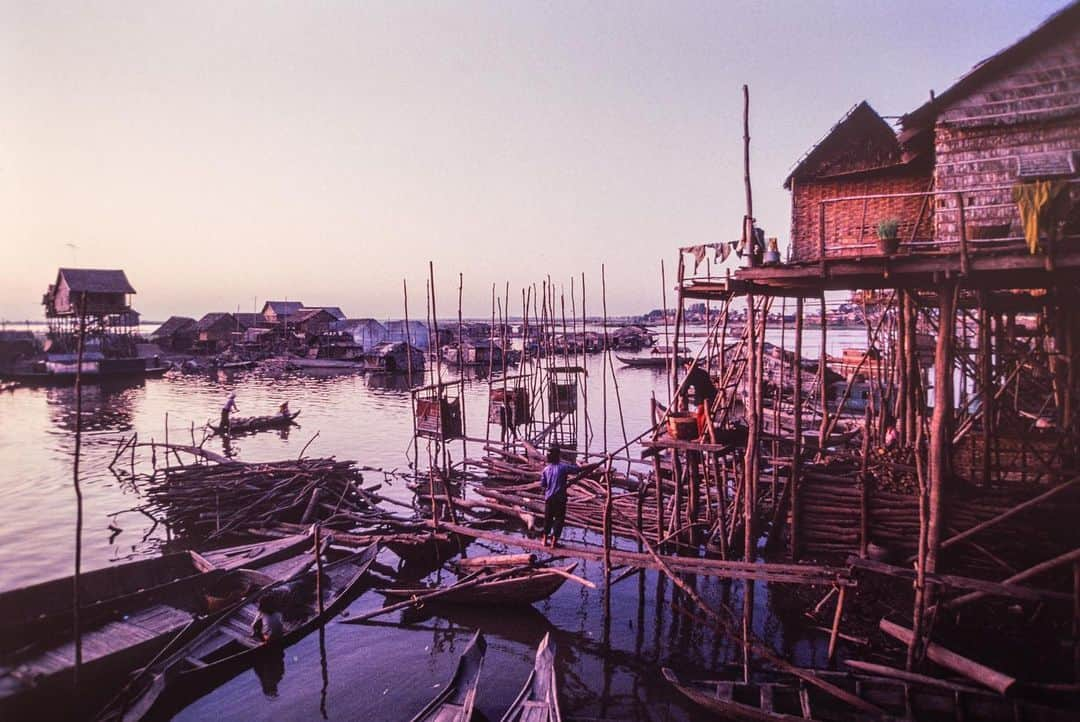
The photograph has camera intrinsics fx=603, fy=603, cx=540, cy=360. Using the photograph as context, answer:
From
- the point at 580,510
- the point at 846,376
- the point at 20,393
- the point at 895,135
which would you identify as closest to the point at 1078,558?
the point at 580,510

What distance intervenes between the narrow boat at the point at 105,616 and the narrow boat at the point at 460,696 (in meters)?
5.00

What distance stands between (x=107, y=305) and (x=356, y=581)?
52355mm

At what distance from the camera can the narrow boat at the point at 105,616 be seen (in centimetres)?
855

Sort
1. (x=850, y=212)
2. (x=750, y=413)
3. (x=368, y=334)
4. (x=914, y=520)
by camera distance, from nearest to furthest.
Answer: (x=750, y=413) < (x=914, y=520) < (x=850, y=212) < (x=368, y=334)

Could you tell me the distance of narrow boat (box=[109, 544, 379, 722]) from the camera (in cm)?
878

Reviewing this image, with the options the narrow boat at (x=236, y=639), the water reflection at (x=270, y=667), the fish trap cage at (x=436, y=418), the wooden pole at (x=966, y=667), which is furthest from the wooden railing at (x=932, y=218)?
the fish trap cage at (x=436, y=418)

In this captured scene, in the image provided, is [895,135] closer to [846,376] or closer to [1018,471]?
[1018,471]

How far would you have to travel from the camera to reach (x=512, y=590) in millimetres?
11805

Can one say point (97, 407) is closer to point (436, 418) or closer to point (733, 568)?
point (436, 418)

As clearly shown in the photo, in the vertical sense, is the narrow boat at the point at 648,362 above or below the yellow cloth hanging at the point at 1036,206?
below

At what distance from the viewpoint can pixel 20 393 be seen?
45531 millimetres

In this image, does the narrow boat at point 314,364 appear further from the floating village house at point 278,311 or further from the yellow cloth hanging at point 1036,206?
the yellow cloth hanging at point 1036,206

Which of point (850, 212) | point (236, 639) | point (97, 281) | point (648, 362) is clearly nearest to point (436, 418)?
point (236, 639)

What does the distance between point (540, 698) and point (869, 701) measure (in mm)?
4172
